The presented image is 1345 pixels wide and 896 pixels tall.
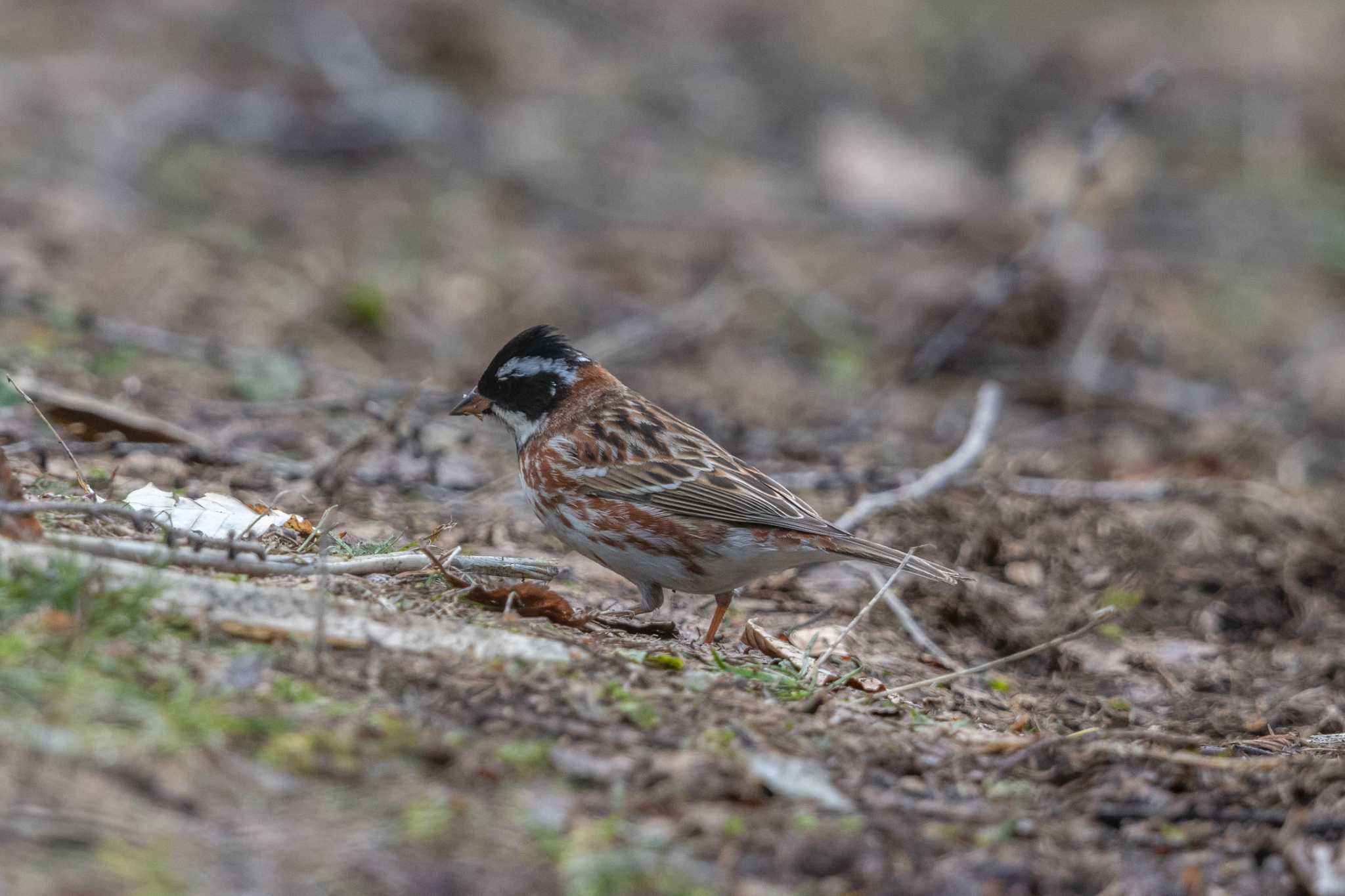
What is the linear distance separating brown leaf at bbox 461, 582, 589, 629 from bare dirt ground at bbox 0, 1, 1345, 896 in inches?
3.4

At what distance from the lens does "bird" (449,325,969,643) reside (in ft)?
18.2

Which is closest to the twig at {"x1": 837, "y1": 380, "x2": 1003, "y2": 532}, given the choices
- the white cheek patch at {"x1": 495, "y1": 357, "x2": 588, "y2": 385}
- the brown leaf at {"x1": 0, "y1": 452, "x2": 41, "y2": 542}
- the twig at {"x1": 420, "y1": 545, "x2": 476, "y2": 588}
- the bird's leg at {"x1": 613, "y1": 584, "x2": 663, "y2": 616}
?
the bird's leg at {"x1": 613, "y1": 584, "x2": 663, "y2": 616}

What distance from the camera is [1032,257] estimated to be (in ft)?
33.2

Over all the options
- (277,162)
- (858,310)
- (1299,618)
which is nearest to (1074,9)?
(858,310)

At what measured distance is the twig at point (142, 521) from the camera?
3.96 meters

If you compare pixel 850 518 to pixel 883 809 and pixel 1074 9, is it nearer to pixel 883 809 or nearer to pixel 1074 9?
pixel 883 809

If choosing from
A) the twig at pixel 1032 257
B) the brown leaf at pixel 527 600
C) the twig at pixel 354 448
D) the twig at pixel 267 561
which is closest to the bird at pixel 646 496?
the twig at pixel 354 448

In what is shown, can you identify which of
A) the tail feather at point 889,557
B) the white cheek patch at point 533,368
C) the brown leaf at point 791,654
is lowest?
the brown leaf at point 791,654

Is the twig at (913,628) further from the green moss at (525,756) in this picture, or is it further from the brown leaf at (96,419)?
the brown leaf at (96,419)

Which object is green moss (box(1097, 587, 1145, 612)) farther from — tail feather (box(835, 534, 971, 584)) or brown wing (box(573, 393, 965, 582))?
tail feather (box(835, 534, 971, 584))

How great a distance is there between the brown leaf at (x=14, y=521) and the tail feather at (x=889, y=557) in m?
2.88

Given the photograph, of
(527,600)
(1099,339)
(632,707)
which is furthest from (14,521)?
(1099,339)

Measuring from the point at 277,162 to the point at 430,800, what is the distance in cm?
1145

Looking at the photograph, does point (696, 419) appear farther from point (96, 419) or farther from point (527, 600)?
point (527, 600)
